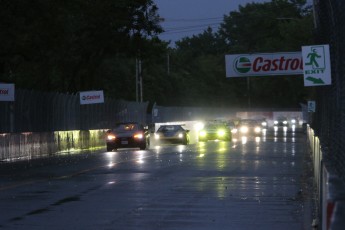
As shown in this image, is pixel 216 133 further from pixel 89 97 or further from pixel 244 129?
pixel 244 129

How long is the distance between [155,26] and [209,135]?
7940mm

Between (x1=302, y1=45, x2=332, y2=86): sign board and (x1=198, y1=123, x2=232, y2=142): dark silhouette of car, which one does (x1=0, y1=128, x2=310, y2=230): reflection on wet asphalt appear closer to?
(x1=302, y1=45, x2=332, y2=86): sign board

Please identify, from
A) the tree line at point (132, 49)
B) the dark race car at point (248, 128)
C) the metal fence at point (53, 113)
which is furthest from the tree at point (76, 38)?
the dark race car at point (248, 128)

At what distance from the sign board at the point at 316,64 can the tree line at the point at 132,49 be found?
65.8 feet

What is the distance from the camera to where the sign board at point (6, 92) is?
3497 cm

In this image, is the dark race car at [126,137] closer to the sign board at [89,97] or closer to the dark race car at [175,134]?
the sign board at [89,97]

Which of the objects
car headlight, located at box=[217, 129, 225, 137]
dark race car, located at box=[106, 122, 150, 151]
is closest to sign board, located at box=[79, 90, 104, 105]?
dark race car, located at box=[106, 122, 150, 151]

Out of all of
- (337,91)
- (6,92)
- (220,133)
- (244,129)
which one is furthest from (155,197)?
(244,129)

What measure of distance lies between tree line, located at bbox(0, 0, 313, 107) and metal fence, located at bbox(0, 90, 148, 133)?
2707 millimetres

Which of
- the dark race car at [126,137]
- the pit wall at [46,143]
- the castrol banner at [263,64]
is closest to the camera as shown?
the pit wall at [46,143]

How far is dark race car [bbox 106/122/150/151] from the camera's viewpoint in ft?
140

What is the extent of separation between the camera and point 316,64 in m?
19.3

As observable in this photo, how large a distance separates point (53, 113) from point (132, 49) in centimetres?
1470

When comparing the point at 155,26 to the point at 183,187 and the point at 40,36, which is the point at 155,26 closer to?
the point at 40,36
